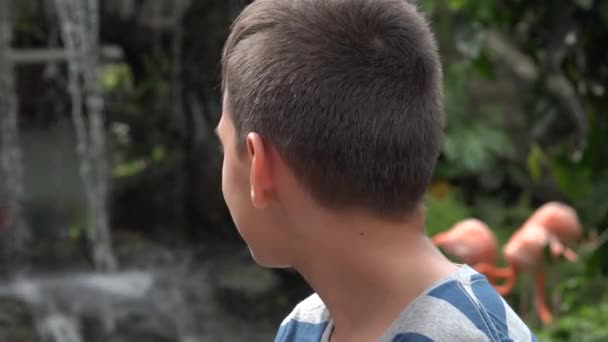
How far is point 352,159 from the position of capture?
0.92 m

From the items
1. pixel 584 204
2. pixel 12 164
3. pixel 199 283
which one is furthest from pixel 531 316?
pixel 12 164

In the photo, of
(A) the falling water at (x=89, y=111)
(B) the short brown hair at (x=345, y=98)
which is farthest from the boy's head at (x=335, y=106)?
(A) the falling water at (x=89, y=111)

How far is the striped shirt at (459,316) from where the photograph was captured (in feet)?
2.95

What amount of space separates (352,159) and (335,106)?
0.18 ft

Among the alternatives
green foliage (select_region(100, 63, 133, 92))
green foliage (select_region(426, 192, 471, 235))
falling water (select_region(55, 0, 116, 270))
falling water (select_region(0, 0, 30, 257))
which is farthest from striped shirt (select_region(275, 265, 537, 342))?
green foliage (select_region(100, 63, 133, 92))

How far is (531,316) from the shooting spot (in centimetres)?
386

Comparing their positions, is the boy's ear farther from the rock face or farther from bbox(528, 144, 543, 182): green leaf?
the rock face

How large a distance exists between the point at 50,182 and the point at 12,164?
0.56 metres

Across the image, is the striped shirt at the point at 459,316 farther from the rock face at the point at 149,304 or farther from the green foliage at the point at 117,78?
the green foliage at the point at 117,78

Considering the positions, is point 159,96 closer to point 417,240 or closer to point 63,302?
point 63,302

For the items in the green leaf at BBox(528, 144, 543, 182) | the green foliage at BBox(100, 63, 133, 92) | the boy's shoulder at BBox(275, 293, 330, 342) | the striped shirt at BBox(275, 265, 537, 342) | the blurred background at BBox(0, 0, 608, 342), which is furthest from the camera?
the green foliage at BBox(100, 63, 133, 92)

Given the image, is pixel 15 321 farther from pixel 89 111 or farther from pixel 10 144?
pixel 10 144

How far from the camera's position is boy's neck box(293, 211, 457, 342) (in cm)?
95

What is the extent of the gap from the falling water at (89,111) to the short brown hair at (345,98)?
532 cm
